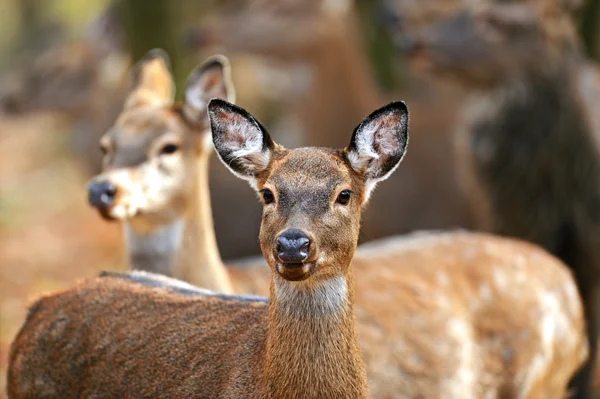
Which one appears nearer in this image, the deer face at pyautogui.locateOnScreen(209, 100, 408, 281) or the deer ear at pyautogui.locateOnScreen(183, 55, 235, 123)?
the deer face at pyautogui.locateOnScreen(209, 100, 408, 281)

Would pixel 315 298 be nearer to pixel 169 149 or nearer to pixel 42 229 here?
pixel 169 149

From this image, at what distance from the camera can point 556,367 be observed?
6758 millimetres

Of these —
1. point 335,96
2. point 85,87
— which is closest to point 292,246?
point 335,96

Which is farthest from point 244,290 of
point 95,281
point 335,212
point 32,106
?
point 32,106

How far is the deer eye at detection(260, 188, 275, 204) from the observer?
14.4ft

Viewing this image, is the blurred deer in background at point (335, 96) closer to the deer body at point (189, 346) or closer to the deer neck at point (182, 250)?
the deer neck at point (182, 250)

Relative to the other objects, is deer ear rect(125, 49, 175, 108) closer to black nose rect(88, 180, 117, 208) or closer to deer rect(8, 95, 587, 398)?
black nose rect(88, 180, 117, 208)

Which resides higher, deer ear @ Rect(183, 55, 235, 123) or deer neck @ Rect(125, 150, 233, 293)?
deer ear @ Rect(183, 55, 235, 123)

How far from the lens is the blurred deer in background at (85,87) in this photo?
12.8 m

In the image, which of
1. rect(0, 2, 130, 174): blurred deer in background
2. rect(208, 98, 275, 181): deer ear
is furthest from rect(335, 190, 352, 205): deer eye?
rect(0, 2, 130, 174): blurred deer in background

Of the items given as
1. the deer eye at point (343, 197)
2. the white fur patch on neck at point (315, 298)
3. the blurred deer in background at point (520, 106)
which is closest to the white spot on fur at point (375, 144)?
the deer eye at point (343, 197)

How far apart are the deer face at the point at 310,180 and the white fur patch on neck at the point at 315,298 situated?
0.07m

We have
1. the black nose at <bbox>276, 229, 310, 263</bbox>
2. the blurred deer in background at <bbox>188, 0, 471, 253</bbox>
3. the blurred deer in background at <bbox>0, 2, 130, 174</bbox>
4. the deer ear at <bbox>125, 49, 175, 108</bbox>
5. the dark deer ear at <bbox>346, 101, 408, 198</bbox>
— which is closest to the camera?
the black nose at <bbox>276, 229, 310, 263</bbox>

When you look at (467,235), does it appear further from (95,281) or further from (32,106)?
(32,106)
